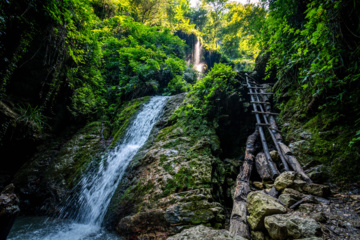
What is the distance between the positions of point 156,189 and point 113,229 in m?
1.30

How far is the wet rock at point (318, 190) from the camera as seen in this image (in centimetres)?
254

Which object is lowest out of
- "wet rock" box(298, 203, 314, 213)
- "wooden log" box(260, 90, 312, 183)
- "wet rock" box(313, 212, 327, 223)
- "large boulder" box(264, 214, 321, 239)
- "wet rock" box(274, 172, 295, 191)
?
"large boulder" box(264, 214, 321, 239)

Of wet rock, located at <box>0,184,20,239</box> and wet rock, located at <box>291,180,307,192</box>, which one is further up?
wet rock, located at <box>291,180,307,192</box>

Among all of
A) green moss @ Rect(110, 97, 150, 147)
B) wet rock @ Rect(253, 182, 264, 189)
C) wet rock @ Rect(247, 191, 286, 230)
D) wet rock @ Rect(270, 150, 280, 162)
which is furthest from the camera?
green moss @ Rect(110, 97, 150, 147)

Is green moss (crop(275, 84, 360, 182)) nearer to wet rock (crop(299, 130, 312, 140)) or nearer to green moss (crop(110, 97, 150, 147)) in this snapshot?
wet rock (crop(299, 130, 312, 140))

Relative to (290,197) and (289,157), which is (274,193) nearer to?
(290,197)

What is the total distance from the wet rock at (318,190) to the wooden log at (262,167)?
927 millimetres

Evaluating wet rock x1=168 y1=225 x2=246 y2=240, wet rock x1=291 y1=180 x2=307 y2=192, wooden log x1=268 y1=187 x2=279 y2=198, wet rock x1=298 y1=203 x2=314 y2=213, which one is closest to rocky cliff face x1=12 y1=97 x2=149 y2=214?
wet rock x1=168 y1=225 x2=246 y2=240

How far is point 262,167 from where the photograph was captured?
3922 millimetres

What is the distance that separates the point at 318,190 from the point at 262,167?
54.2 inches

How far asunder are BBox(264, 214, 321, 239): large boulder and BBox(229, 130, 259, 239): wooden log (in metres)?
0.49

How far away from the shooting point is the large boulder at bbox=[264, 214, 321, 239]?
1.59 m

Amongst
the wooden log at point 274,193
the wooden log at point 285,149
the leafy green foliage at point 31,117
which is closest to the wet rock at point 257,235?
the wooden log at point 274,193

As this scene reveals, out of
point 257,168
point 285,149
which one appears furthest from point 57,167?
point 285,149
